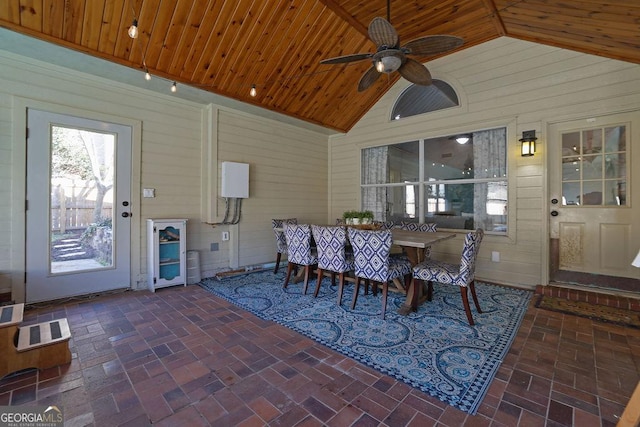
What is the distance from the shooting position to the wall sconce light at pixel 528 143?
390 cm

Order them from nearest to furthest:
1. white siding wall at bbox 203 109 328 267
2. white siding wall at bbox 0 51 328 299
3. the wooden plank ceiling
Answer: the wooden plank ceiling, white siding wall at bbox 0 51 328 299, white siding wall at bbox 203 109 328 267

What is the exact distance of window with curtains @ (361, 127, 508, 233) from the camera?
435 cm

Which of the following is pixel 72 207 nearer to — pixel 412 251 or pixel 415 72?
pixel 412 251

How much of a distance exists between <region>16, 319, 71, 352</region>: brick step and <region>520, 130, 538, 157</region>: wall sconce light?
208 inches

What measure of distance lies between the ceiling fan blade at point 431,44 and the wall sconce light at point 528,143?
1.98 meters

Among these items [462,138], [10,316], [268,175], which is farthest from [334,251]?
[462,138]

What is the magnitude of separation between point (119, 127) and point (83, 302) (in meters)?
2.20

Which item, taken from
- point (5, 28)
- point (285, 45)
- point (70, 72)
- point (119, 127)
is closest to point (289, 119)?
A: point (285, 45)

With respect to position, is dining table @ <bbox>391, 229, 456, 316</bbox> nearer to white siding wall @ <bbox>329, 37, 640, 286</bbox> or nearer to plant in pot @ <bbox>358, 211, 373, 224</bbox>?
plant in pot @ <bbox>358, 211, 373, 224</bbox>

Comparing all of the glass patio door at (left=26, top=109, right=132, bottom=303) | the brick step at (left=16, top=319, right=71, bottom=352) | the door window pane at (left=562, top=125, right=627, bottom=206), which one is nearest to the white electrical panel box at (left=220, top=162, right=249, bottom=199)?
the glass patio door at (left=26, top=109, right=132, bottom=303)

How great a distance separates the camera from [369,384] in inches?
73.4

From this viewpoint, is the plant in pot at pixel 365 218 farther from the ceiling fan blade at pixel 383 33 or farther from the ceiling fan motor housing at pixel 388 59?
the ceiling fan blade at pixel 383 33

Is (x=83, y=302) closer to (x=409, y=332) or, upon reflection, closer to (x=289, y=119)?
(x=409, y=332)

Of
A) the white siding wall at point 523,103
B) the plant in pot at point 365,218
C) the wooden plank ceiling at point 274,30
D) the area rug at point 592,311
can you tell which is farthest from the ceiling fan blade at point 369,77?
the area rug at point 592,311
